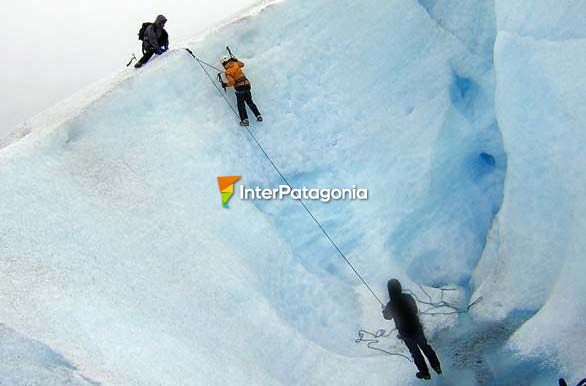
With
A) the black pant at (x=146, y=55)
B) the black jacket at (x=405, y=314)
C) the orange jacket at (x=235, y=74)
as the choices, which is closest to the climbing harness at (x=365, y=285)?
the orange jacket at (x=235, y=74)

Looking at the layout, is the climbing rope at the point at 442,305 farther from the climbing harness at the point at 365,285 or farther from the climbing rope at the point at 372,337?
the climbing rope at the point at 372,337

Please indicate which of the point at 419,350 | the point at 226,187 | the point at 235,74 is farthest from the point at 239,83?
the point at 419,350

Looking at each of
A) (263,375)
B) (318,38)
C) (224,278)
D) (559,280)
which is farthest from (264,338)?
(318,38)

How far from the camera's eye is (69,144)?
6.09 meters

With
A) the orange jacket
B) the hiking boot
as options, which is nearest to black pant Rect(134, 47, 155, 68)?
the orange jacket

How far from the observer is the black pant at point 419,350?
17.6ft

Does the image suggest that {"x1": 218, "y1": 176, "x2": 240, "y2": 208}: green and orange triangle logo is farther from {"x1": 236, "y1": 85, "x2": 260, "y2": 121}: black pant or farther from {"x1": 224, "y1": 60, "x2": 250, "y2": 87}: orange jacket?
{"x1": 224, "y1": 60, "x2": 250, "y2": 87}: orange jacket

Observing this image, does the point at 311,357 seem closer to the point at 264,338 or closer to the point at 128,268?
the point at 264,338

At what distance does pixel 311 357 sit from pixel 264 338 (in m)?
0.60

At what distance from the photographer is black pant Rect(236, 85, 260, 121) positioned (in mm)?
6699

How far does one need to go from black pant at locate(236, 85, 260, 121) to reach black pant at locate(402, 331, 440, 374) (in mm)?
3432

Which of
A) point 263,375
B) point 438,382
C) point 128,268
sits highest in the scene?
point 128,268

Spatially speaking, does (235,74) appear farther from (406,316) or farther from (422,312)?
(422,312)

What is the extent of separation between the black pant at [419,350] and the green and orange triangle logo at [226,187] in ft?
8.75
